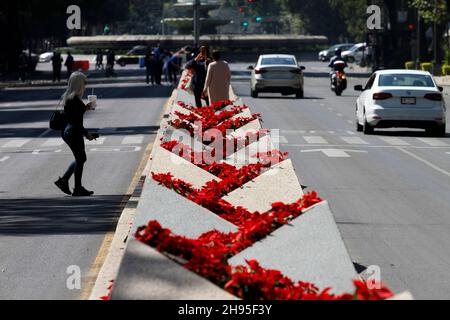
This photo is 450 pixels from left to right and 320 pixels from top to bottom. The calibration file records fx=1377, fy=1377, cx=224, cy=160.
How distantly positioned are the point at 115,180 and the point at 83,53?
421 feet

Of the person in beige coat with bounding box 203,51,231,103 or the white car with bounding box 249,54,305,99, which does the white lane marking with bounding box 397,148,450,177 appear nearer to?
the person in beige coat with bounding box 203,51,231,103

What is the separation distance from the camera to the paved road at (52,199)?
42.1 ft

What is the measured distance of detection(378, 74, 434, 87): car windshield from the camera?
33.5 metres


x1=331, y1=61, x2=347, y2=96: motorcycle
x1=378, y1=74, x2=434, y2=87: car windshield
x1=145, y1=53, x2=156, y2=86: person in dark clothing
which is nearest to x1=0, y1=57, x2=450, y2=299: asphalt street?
x1=378, y1=74, x2=434, y2=87: car windshield

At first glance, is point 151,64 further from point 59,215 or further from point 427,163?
point 59,215

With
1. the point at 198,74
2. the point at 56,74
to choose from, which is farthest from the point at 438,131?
the point at 56,74

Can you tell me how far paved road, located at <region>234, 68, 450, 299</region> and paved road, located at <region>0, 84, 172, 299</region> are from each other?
2.90 m

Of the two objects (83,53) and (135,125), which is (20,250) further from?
(83,53)

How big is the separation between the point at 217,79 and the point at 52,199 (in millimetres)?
9483

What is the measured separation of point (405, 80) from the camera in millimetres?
33938

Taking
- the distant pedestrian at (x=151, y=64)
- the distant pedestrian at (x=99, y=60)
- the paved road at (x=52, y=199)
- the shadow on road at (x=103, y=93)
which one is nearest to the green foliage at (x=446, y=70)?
the shadow on road at (x=103, y=93)

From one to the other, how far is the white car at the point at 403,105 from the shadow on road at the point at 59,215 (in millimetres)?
13735

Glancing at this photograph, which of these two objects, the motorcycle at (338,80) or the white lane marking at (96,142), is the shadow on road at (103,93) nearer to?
the motorcycle at (338,80)
